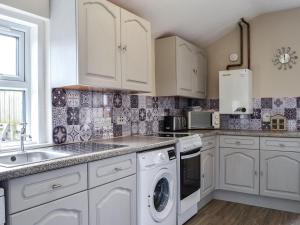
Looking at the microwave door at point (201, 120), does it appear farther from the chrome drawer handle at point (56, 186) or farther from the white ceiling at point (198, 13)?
the chrome drawer handle at point (56, 186)

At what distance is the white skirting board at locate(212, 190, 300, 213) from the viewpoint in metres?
2.96

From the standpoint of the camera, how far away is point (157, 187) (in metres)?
2.28

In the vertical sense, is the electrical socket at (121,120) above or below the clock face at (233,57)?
below

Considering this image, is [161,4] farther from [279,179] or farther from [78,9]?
[279,179]

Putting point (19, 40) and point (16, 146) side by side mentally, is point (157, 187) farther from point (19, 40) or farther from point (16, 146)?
point (19, 40)

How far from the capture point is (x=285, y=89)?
3.45 m

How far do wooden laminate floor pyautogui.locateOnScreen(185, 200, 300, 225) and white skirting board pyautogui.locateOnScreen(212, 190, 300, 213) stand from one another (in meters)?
0.08

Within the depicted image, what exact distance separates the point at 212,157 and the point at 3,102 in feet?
7.60

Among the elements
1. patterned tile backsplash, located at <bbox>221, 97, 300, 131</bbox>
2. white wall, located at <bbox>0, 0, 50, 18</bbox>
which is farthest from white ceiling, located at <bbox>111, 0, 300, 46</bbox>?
patterned tile backsplash, located at <bbox>221, 97, 300, 131</bbox>

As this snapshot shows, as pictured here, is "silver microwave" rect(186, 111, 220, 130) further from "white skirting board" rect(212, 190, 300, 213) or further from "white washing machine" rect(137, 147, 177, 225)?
"white washing machine" rect(137, 147, 177, 225)

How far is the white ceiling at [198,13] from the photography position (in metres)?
2.66

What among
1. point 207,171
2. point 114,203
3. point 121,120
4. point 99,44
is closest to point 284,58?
point 207,171

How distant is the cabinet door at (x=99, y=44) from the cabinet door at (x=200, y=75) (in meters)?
1.59

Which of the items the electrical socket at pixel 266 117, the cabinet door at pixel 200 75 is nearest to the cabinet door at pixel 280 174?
the electrical socket at pixel 266 117
